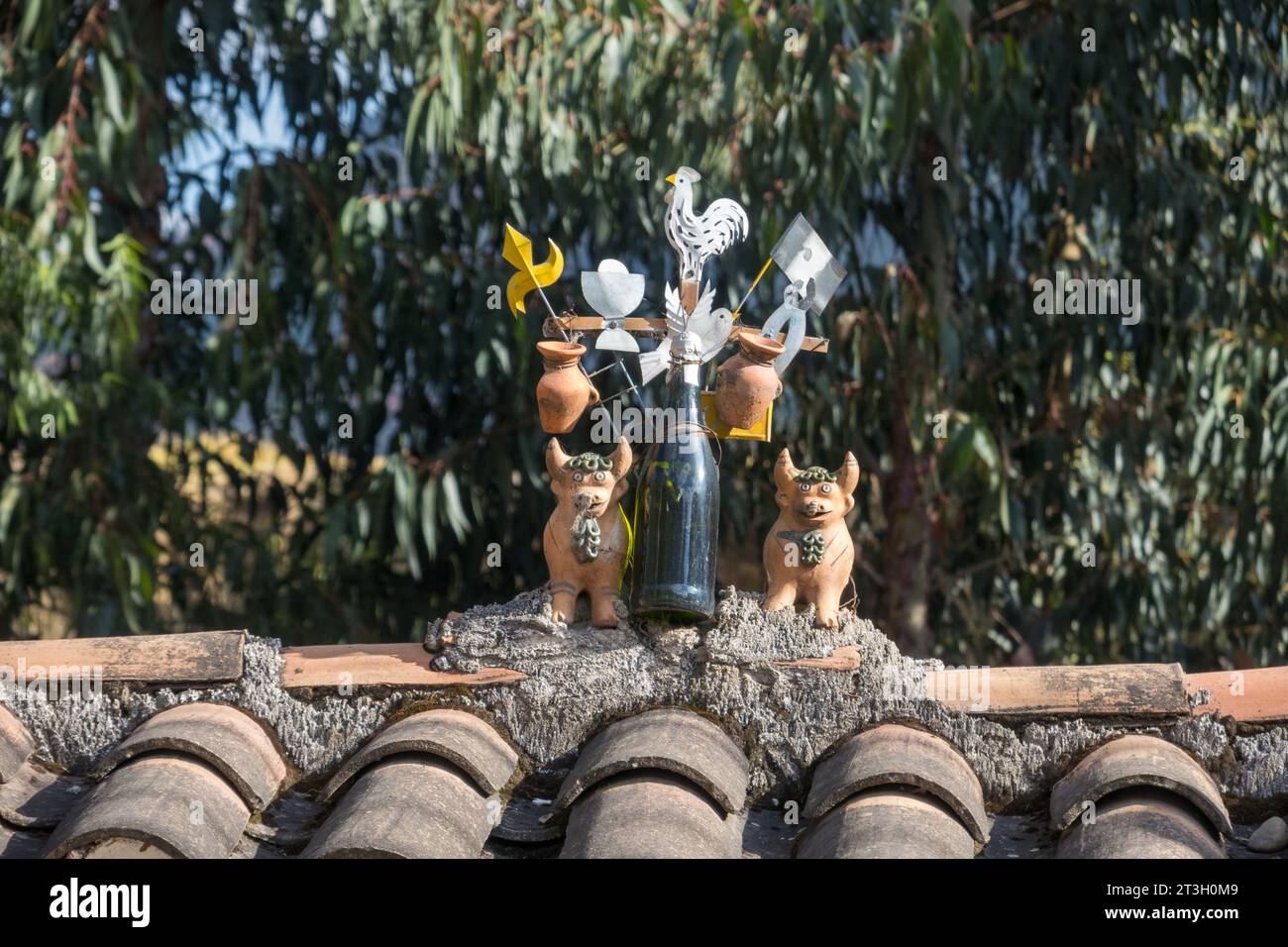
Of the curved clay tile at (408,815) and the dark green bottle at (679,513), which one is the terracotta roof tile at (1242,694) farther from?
the curved clay tile at (408,815)

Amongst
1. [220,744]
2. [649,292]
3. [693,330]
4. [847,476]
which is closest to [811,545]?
[847,476]

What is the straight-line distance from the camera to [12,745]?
121 inches

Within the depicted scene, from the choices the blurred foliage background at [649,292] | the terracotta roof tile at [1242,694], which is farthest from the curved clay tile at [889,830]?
the blurred foliage background at [649,292]

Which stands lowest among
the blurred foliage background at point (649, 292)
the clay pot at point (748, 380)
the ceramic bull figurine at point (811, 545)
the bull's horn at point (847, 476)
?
the ceramic bull figurine at point (811, 545)

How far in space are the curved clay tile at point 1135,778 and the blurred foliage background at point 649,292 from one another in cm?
312

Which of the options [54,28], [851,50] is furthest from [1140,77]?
[54,28]

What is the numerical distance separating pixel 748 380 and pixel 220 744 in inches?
43.4

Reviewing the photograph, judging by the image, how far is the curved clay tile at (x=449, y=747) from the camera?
2893 millimetres

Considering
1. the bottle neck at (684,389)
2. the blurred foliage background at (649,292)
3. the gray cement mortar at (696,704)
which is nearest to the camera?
the gray cement mortar at (696,704)

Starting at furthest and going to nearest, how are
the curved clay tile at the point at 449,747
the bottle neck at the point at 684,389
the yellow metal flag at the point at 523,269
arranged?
the yellow metal flag at the point at 523,269
the bottle neck at the point at 684,389
the curved clay tile at the point at 449,747

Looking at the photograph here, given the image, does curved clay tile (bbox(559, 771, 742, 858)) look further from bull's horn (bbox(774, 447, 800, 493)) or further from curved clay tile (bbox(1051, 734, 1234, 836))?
bull's horn (bbox(774, 447, 800, 493))

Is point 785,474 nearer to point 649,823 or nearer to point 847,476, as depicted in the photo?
point 847,476

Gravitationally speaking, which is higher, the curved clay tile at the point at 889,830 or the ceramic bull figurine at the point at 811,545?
the ceramic bull figurine at the point at 811,545
